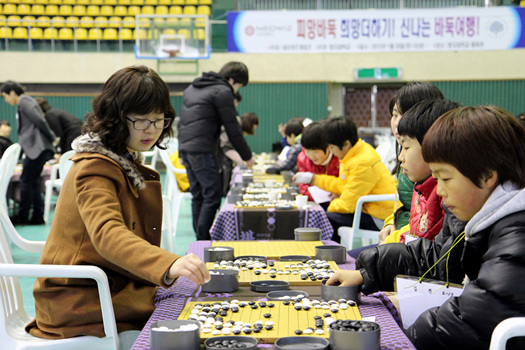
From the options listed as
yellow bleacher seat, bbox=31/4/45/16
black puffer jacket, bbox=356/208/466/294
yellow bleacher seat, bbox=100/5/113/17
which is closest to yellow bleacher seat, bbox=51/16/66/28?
yellow bleacher seat, bbox=31/4/45/16

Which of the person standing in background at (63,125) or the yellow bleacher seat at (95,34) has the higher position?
the yellow bleacher seat at (95,34)

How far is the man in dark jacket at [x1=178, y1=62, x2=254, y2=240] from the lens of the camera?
457 cm

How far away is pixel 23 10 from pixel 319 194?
39.7 feet

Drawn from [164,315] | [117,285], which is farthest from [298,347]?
[117,285]

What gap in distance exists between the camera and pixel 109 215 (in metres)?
1.53

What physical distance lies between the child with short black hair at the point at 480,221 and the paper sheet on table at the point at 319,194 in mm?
2755

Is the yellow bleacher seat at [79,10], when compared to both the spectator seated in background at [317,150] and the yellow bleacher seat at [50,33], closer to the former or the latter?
the yellow bleacher seat at [50,33]

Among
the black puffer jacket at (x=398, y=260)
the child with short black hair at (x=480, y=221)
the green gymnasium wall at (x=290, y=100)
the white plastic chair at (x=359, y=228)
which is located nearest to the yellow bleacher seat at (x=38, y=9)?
the green gymnasium wall at (x=290, y=100)

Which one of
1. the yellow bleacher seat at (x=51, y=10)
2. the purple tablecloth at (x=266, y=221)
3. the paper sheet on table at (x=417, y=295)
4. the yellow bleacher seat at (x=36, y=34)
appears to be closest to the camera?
the paper sheet on table at (x=417, y=295)

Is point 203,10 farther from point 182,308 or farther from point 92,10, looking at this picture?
A: point 182,308

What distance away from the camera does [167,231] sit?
3867 mm

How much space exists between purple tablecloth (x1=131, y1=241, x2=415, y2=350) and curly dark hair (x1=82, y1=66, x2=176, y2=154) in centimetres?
45

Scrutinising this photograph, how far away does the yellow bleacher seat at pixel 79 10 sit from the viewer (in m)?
14.0

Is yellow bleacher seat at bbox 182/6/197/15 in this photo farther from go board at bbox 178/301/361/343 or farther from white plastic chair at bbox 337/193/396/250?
go board at bbox 178/301/361/343
